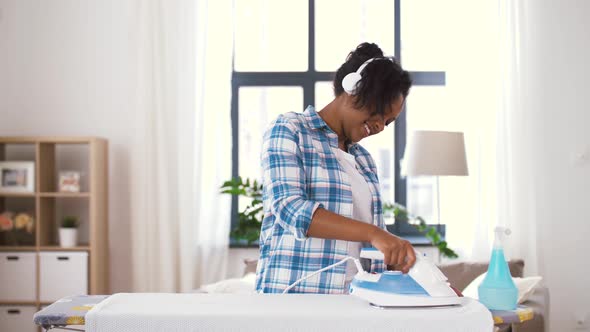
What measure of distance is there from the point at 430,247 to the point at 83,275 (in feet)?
6.80

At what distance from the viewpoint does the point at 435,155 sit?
3762 mm

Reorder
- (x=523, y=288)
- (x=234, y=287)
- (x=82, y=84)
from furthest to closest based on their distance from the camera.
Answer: (x=82, y=84) < (x=234, y=287) < (x=523, y=288)

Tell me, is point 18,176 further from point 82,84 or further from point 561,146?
point 561,146


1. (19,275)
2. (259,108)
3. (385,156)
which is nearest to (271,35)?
(259,108)

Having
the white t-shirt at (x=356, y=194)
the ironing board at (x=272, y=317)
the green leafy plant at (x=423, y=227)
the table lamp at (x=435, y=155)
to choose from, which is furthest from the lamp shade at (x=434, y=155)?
the ironing board at (x=272, y=317)

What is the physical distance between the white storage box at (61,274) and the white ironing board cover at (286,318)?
2.62m

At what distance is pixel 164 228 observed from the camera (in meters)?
4.22

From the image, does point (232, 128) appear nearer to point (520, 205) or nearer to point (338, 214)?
point (520, 205)

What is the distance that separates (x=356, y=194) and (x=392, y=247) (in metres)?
0.28

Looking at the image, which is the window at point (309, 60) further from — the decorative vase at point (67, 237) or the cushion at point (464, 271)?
the decorative vase at point (67, 237)

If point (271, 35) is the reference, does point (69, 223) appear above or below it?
below

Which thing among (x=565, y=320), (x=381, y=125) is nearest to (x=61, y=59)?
(x=381, y=125)

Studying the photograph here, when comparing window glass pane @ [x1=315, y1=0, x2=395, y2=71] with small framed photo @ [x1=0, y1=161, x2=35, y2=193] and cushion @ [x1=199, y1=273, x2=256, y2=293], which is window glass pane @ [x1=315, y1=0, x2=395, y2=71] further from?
small framed photo @ [x1=0, y1=161, x2=35, y2=193]

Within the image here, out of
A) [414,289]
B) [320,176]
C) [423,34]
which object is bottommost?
[414,289]
